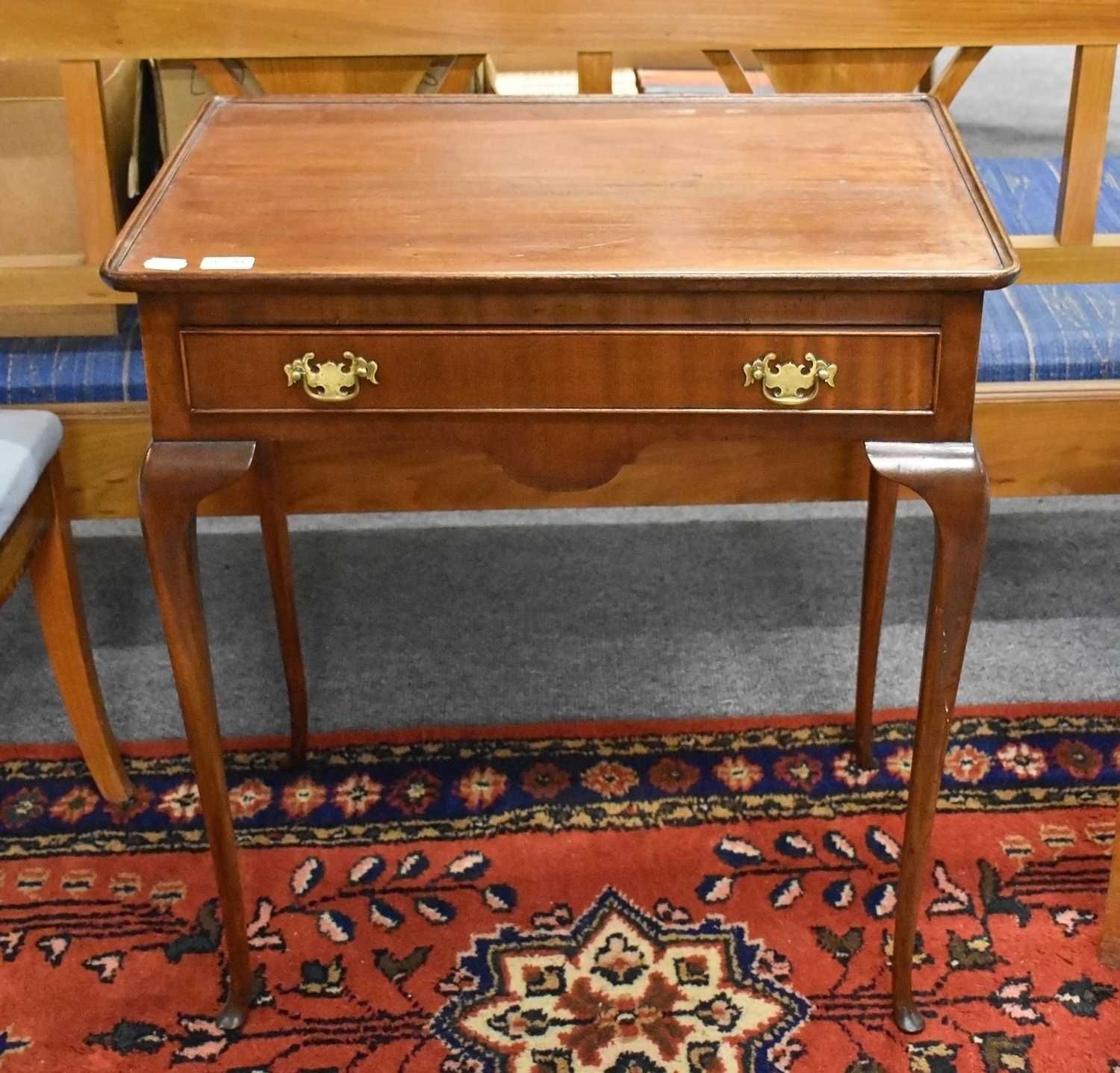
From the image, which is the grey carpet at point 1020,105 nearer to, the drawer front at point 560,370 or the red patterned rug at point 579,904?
the red patterned rug at point 579,904

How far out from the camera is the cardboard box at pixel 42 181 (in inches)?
73.4

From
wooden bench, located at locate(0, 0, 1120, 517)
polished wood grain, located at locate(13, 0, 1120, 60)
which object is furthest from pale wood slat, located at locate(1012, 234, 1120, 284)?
polished wood grain, located at locate(13, 0, 1120, 60)

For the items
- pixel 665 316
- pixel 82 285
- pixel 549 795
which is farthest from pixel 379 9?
pixel 549 795

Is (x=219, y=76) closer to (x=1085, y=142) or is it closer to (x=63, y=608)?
(x=63, y=608)

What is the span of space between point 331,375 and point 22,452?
1.73 feet

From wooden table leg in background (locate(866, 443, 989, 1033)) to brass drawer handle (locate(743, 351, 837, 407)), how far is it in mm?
80

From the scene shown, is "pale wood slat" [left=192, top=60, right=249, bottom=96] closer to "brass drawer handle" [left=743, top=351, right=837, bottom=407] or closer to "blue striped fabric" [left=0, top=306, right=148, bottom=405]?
"blue striped fabric" [left=0, top=306, right=148, bottom=405]

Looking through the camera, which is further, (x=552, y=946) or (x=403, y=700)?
(x=403, y=700)

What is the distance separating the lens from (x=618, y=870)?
6.09 feet

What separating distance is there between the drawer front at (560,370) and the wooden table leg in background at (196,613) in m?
0.05

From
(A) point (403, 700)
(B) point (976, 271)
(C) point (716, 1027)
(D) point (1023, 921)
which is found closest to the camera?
(B) point (976, 271)

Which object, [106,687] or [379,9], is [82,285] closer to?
[379,9]

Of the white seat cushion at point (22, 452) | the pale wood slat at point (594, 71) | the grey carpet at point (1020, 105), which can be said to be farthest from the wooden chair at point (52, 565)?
the grey carpet at point (1020, 105)

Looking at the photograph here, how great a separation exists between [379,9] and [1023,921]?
129 cm
